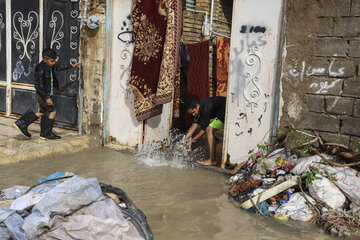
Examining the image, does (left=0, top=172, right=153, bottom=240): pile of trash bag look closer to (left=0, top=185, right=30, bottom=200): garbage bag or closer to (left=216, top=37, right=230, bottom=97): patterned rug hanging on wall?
(left=0, top=185, right=30, bottom=200): garbage bag

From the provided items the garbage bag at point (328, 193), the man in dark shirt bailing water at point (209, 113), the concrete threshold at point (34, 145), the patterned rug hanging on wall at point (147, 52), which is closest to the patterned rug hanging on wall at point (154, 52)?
the patterned rug hanging on wall at point (147, 52)

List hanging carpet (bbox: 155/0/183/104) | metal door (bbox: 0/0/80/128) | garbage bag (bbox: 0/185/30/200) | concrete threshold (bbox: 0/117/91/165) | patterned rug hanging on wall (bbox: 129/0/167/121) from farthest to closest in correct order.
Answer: metal door (bbox: 0/0/80/128), patterned rug hanging on wall (bbox: 129/0/167/121), hanging carpet (bbox: 155/0/183/104), concrete threshold (bbox: 0/117/91/165), garbage bag (bbox: 0/185/30/200)

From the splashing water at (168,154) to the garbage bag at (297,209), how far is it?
2.01 meters

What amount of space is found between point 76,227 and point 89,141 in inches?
151

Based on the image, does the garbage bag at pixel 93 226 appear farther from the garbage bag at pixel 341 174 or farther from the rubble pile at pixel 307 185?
the garbage bag at pixel 341 174

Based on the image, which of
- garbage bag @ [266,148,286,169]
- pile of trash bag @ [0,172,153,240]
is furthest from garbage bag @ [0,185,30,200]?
garbage bag @ [266,148,286,169]

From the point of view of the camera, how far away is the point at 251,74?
193 inches

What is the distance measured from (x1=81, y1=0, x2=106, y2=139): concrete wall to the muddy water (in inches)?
19.8

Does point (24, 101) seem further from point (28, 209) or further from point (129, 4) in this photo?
point (28, 209)

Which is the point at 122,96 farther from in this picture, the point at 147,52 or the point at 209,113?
the point at 209,113

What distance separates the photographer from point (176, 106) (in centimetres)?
676

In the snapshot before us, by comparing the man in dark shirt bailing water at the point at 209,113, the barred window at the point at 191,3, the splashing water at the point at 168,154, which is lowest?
the splashing water at the point at 168,154

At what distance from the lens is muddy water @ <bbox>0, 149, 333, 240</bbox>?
11.0ft

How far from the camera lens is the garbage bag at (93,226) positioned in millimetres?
2490
